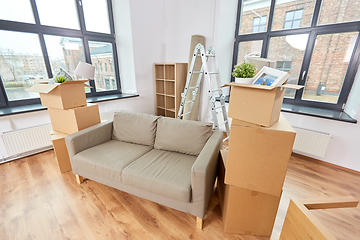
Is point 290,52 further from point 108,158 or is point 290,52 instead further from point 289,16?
point 108,158

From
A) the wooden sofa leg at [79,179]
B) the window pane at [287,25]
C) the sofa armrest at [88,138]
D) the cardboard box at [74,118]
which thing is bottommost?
the wooden sofa leg at [79,179]

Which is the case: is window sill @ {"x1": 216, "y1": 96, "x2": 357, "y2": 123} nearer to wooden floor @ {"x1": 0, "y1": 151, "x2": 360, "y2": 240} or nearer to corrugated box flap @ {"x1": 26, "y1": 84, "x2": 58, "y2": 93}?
wooden floor @ {"x1": 0, "y1": 151, "x2": 360, "y2": 240}

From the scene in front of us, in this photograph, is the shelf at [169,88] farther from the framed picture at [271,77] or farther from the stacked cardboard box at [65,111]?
the framed picture at [271,77]

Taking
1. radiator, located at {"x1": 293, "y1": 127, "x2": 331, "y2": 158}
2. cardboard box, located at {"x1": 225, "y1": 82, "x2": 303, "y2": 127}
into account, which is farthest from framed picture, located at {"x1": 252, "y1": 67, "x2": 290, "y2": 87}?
radiator, located at {"x1": 293, "y1": 127, "x2": 331, "y2": 158}

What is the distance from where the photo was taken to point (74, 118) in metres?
2.02

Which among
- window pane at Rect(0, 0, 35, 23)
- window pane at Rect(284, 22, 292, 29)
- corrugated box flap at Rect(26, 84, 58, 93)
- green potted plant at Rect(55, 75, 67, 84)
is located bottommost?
corrugated box flap at Rect(26, 84, 58, 93)

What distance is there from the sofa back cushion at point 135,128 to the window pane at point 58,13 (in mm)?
2013

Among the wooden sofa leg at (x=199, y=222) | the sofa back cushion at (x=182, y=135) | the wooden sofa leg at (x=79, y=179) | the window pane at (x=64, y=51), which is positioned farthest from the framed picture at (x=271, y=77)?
the window pane at (x=64, y=51)

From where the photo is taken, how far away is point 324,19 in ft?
7.77

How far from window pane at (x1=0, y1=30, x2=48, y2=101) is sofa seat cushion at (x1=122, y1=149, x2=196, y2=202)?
2.12m

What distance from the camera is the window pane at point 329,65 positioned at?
2.29 m

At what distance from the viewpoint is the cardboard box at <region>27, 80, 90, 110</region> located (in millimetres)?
1887

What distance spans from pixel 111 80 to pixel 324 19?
3.80 meters

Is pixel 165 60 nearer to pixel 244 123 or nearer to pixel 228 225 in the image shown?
pixel 244 123
